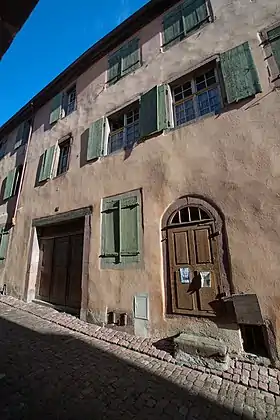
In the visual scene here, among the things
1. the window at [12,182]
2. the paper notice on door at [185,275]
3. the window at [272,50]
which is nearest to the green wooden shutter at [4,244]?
the window at [12,182]

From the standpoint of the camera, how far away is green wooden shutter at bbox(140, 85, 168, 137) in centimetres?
550

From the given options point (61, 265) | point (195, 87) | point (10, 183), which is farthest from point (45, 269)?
point (195, 87)

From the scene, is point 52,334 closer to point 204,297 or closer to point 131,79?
point 204,297

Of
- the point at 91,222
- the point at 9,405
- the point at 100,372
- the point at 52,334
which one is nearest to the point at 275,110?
the point at 91,222

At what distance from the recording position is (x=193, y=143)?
190 inches

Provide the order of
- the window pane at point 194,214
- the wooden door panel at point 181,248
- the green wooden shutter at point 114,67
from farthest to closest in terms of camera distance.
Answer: the green wooden shutter at point 114,67 < the window pane at point 194,214 < the wooden door panel at point 181,248

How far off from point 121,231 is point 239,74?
4344 mm

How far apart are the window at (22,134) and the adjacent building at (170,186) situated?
11.3ft

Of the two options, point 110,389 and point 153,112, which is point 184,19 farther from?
point 110,389

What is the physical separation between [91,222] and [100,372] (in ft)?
12.0

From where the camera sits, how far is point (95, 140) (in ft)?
22.7

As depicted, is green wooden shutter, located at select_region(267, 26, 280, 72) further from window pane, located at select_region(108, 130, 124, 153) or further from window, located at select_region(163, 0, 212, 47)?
window pane, located at select_region(108, 130, 124, 153)

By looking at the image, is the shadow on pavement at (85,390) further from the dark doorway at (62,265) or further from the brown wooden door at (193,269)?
the dark doorway at (62,265)

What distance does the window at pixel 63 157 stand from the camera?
822cm
